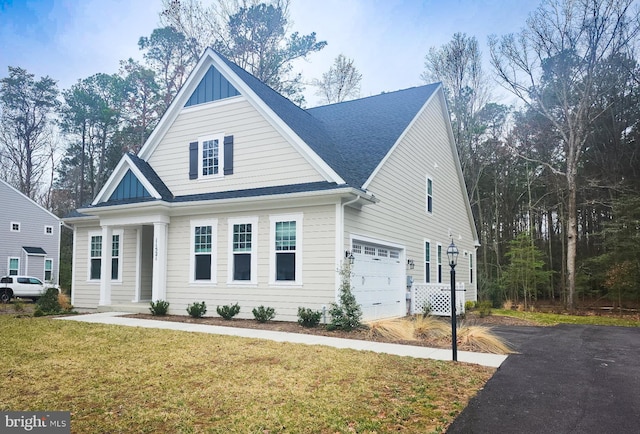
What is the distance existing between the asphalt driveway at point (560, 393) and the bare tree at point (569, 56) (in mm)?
13062

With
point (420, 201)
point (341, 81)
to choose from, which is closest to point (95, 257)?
point (420, 201)

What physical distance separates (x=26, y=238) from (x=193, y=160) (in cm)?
2342

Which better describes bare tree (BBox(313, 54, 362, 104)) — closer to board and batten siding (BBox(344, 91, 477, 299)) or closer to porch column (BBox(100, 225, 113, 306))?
board and batten siding (BBox(344, 91, 477, 299))

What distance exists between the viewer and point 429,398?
18.2 feet

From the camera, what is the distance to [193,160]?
15.0 meters

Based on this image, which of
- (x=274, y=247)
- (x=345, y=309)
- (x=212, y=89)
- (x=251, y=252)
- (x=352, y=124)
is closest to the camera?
(x=345, y=309)

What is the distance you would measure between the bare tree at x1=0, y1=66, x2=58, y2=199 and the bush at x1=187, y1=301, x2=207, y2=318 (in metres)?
28.4

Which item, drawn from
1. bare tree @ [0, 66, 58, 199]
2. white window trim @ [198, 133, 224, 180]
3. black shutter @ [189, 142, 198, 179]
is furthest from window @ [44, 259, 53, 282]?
white window trim @ [198, 133, 224, 180]

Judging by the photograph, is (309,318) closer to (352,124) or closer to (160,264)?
(160,264)

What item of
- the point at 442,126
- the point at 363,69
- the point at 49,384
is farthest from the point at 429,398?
the point at 363,69

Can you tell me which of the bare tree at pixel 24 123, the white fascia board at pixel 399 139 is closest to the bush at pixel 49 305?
the white fascia board at pixel 399 139

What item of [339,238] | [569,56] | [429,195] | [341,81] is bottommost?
[339,238]

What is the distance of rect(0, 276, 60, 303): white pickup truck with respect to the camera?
23734mm

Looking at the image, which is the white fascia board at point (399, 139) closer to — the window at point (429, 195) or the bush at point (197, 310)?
the window at point (429, 195)
